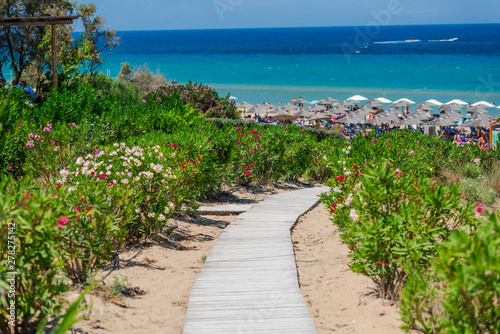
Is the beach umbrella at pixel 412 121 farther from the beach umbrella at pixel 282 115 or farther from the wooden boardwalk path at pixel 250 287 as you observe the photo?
the wooden boardwalk path at pixel 250 287

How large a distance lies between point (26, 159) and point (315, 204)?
17.7ft

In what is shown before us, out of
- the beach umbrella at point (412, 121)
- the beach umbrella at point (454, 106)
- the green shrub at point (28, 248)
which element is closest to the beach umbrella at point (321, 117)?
the beach umbrella at point (412, 121)

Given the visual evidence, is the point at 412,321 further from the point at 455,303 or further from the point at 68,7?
the point at 68,7

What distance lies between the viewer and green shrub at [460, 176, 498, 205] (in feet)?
36.3

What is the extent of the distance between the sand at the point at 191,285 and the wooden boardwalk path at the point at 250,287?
232mm

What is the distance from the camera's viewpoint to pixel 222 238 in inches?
297

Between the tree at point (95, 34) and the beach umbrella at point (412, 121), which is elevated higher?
the tree at point (95, 34)

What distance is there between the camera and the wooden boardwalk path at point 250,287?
182 inches

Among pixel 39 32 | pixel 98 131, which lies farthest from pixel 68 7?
pixel 98 131

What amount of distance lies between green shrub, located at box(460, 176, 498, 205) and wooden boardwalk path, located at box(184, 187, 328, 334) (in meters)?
4.89

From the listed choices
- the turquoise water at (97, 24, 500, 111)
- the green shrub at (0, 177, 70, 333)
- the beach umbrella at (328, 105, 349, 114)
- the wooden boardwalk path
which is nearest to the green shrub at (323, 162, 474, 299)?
the wooden boardwalk path

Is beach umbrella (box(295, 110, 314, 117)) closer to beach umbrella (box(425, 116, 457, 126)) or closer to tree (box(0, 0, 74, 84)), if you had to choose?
beach umbrella (box(425, 116, 457, 126))

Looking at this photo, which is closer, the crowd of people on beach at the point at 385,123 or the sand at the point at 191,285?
the sand at the point at 191,285

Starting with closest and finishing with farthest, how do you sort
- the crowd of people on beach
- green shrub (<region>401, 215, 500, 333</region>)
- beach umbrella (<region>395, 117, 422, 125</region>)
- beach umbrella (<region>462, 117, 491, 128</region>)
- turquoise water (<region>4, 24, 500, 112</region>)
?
green shrub (<region>401, 215, 500, 333</region>)
beach umbrella (<region>462, 117, 491, 128</region>)
the crowd of people on beach
beach umbrella (<region>395, 117, 422, 125</region>)
turquoise water (<region>4, 24, 500, 112</region>)
